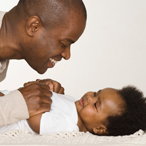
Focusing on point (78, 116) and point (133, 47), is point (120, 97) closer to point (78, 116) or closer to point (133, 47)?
point (78, 116)

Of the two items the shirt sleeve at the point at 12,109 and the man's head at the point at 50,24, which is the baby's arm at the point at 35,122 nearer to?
the shirt sleeve at the point at 12,109

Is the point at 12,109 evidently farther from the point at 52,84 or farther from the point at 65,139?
the point at 52,84

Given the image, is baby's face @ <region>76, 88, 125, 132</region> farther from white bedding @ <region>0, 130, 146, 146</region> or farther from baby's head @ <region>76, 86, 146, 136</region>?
white bedding @ <region>0, 130, 146, 146</region>

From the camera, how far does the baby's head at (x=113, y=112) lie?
88.5 inches

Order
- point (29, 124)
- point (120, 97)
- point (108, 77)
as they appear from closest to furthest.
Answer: point (29, 124) → point (120, 97) → point (108, 77)

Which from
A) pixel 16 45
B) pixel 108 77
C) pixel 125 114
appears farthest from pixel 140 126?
pixel 108 77

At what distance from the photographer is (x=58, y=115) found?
221cm

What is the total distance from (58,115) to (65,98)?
22cm

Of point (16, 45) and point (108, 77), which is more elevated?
point (16, 45)

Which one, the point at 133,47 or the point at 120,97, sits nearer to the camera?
the point at 120,97

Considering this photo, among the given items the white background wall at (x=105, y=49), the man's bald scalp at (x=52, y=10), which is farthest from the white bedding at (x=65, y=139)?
the white background wall at (x=105, y=49)

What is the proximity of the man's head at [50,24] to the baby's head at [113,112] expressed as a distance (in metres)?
0.38

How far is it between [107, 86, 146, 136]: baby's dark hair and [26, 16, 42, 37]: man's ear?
0.69 meters

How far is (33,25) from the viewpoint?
2.29 m
